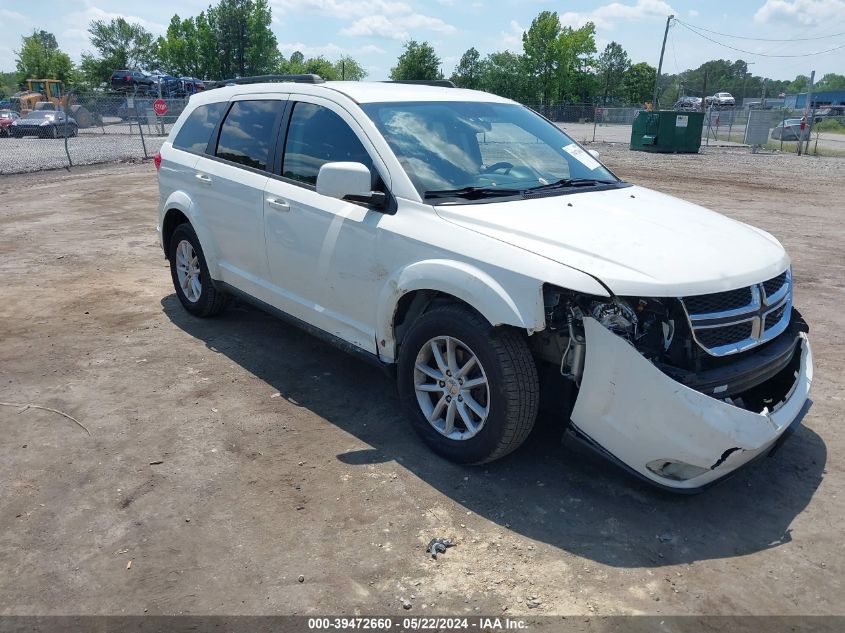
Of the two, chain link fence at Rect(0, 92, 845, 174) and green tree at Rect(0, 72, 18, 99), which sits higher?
green tree at Rect(0, 72, 18, 99)

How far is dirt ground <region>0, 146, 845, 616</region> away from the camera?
9.07 feet

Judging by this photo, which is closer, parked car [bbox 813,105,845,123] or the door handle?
the door handle

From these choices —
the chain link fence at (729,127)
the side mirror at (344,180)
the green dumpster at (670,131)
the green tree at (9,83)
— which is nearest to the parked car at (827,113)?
the chain link fence at (729,127)

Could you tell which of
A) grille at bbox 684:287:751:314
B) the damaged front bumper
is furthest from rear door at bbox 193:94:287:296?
grille at bbox 684:287:751:314

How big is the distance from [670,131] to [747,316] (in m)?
26.0

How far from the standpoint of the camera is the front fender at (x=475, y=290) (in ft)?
10.1

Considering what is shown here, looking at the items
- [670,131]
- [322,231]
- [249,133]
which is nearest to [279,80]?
[249,133]

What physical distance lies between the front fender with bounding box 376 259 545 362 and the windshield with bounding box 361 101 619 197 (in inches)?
20.5

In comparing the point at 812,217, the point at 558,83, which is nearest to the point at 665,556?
the point at 812,217

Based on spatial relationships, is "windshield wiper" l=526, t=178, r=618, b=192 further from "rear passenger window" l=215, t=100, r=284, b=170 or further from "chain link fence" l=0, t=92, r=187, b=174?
"chain link fence" l=0, t=92, r=187, b=174

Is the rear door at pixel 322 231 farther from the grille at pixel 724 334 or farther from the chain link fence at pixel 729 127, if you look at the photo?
the chain link fence at pixel 729 127

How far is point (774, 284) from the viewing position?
11.3 feet

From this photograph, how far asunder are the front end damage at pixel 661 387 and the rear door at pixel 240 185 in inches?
97.3

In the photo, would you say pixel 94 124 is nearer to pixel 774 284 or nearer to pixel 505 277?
pixel 505 277
